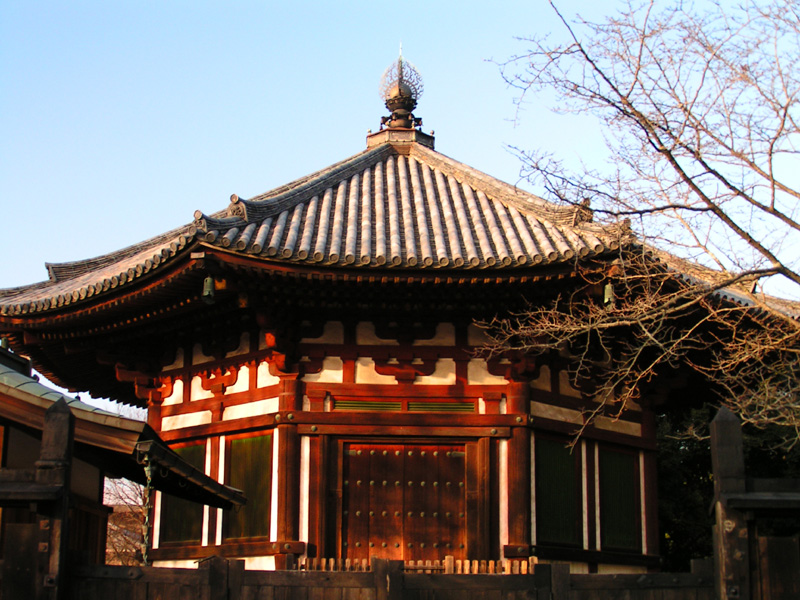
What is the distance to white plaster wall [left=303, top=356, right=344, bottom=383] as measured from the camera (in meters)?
13.3

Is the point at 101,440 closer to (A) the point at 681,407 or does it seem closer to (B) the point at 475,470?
(B) the point at 475,470

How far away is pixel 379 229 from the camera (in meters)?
13.7

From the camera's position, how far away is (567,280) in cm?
1227

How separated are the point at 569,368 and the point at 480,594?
561cm

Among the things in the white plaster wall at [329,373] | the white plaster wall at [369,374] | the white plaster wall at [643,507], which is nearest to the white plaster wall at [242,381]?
the white plaster wall at [329,373]

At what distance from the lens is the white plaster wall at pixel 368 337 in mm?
13422

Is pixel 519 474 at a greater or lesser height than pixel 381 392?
lesser

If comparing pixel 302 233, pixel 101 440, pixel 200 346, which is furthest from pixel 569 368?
pixel 101 440

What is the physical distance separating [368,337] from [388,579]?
5053 mm

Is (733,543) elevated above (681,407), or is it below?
below

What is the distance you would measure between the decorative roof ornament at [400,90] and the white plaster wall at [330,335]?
6628mm

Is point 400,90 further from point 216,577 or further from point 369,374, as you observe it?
point 216,577

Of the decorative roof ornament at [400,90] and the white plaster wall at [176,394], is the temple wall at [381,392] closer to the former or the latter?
the white plaster wall at [176,394]

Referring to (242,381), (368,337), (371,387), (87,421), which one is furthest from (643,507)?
(87,421)
